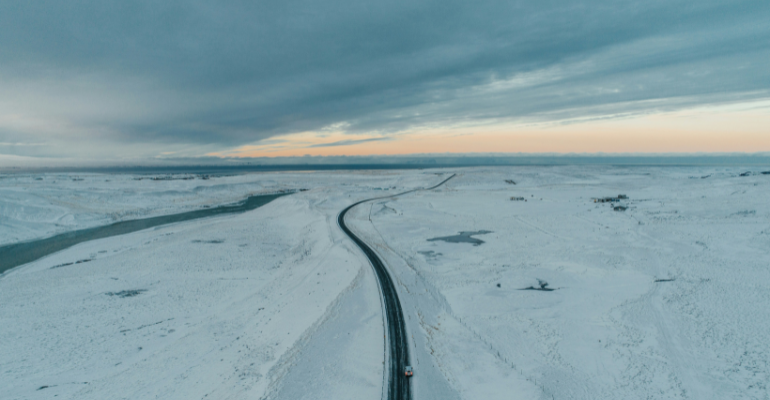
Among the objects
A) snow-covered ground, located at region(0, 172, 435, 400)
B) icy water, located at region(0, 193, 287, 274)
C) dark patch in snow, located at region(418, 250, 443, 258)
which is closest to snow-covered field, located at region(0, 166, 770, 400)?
snow-covered ground, located at region(0, 172, 435, 400)

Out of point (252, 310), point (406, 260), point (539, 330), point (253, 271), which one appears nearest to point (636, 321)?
point (539, 330)

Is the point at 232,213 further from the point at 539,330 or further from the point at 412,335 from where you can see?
the point at 539,330

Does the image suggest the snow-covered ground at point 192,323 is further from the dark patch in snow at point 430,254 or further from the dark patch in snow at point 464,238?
the dark patch in snow at point 464,238

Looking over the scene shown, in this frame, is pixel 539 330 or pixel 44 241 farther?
pixel 44 241

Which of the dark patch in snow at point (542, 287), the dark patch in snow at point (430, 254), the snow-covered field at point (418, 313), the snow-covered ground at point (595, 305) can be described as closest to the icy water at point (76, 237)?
the snow-covered field at point (418, 313)

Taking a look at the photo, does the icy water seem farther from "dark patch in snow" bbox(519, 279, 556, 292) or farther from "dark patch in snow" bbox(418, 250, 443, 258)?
"dark patch in snow" bbox(519, 279, 556, 292)

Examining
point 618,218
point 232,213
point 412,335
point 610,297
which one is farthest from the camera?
point 232,213
